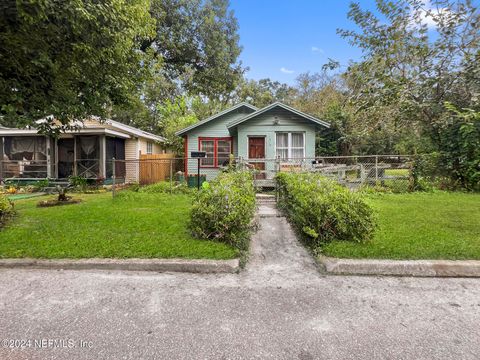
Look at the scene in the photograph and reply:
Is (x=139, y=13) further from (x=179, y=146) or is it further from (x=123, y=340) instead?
(x=179, y=146)

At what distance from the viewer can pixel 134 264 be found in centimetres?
370

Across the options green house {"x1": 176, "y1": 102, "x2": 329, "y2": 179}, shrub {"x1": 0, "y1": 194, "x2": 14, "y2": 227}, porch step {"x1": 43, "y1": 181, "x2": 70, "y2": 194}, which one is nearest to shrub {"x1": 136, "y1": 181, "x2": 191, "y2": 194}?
green house {"x1": 176, "y1": 102, "x2": 329, "y2": 179}

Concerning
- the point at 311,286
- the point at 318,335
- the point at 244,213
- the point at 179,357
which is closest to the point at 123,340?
the point at 179,357

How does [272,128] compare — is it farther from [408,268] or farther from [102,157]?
[408,268]

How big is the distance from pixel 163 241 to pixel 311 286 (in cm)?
248

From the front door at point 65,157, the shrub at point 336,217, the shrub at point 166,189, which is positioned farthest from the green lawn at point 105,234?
the front door at point 65,157

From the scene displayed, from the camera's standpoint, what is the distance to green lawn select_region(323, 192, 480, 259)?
151 inches

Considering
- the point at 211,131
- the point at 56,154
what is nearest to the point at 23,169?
the point at 56,154

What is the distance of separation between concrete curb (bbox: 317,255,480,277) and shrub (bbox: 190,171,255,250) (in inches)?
57.0

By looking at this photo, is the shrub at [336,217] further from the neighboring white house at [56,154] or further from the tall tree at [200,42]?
the tall tree at [200,42]

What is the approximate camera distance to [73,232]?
5102 millimetres

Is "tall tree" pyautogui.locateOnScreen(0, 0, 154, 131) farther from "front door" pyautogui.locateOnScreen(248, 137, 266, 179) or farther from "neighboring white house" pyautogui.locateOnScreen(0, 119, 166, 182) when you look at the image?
"neighboring white house" pyautogui.locateOnScreen(0, 119, 166, 182)

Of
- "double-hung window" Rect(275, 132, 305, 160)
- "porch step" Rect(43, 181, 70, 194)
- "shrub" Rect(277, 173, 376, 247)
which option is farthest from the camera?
"double-hung window" Rect(275, 132, 305, 160)

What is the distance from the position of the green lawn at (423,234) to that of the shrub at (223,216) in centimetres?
135
